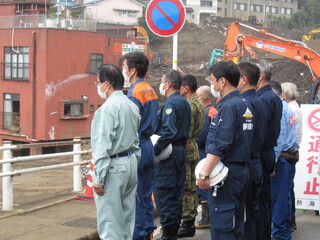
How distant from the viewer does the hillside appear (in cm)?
5128

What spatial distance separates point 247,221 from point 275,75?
47.6 metres

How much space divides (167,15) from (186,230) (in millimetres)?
3273

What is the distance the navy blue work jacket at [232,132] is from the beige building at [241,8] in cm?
8952

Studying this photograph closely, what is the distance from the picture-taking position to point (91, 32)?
4266cm

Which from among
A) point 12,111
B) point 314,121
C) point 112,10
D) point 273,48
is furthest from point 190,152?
point 112,10

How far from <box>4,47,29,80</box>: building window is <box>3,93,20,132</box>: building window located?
5.03ft

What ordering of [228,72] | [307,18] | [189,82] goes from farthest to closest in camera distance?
[307,18] → [189,82] → [228,72]

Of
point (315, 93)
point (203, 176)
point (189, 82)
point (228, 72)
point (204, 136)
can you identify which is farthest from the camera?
point (315, 93)

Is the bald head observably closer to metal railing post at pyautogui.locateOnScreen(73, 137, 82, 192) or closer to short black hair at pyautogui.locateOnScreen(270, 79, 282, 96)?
short black hair at pyautogui.locateOnScreen(270, 79, 282, 96)

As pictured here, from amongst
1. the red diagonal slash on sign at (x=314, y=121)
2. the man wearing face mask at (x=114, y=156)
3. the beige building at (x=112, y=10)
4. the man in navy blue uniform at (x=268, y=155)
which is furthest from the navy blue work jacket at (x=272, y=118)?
the beige building at (x=112, y=10)

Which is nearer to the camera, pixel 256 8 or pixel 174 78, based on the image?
pixel 174 78

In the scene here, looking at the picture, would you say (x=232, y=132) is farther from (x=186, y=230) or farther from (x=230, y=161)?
(x=186, y=230)

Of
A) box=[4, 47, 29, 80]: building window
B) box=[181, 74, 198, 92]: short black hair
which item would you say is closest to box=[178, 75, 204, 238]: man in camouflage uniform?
box=[181, 74, 198, 92]: short black hair

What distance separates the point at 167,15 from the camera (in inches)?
326
